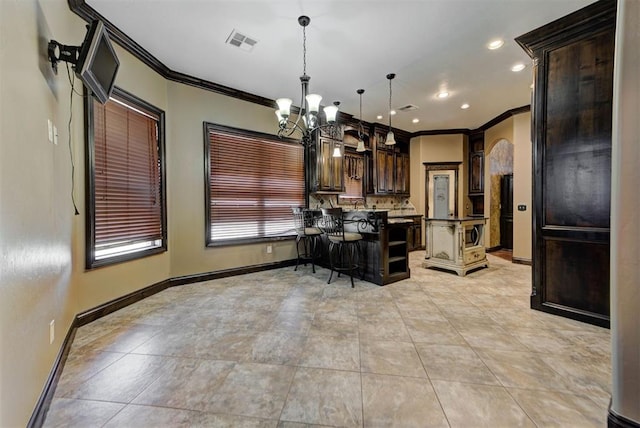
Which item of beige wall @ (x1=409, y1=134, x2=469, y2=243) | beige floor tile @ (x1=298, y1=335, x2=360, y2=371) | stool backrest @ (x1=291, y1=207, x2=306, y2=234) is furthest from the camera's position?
beige wall @ (x1=409, y1=134, x2=469, y2=243)

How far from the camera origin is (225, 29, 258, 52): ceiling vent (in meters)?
2.78

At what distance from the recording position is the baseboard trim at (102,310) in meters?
1.35

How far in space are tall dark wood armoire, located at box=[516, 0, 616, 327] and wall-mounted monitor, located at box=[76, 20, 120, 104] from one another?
378 centimetres

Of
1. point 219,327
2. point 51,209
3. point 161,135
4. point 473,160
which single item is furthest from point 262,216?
point 473,160

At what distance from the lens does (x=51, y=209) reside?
170 cm

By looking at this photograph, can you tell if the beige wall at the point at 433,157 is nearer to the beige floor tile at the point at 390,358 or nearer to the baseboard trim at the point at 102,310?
the baseboard trim at the point at 102,310

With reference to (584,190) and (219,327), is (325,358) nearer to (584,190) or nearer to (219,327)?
(219,327)

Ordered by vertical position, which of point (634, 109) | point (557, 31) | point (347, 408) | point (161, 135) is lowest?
point (347, 408)

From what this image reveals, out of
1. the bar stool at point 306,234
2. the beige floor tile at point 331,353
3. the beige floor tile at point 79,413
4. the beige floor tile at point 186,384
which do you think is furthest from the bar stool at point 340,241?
the beige floor tile at point 79,413

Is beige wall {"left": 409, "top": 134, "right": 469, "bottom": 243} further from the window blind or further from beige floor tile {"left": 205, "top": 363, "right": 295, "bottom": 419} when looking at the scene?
beige floor tile {"left": 205, "top": 363, "right": 295, "bottom": 419}

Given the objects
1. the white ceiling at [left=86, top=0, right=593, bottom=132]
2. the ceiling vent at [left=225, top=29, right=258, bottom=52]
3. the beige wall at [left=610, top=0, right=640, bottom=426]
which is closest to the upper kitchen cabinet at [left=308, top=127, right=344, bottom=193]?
the white ceiling at [left=86, top=0, right=593, bottom=132]

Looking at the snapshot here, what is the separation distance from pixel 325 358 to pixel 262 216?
9.69ft

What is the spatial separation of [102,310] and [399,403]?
2.90 meters

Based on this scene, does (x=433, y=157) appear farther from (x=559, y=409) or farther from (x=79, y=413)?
(x=79, y=413)
